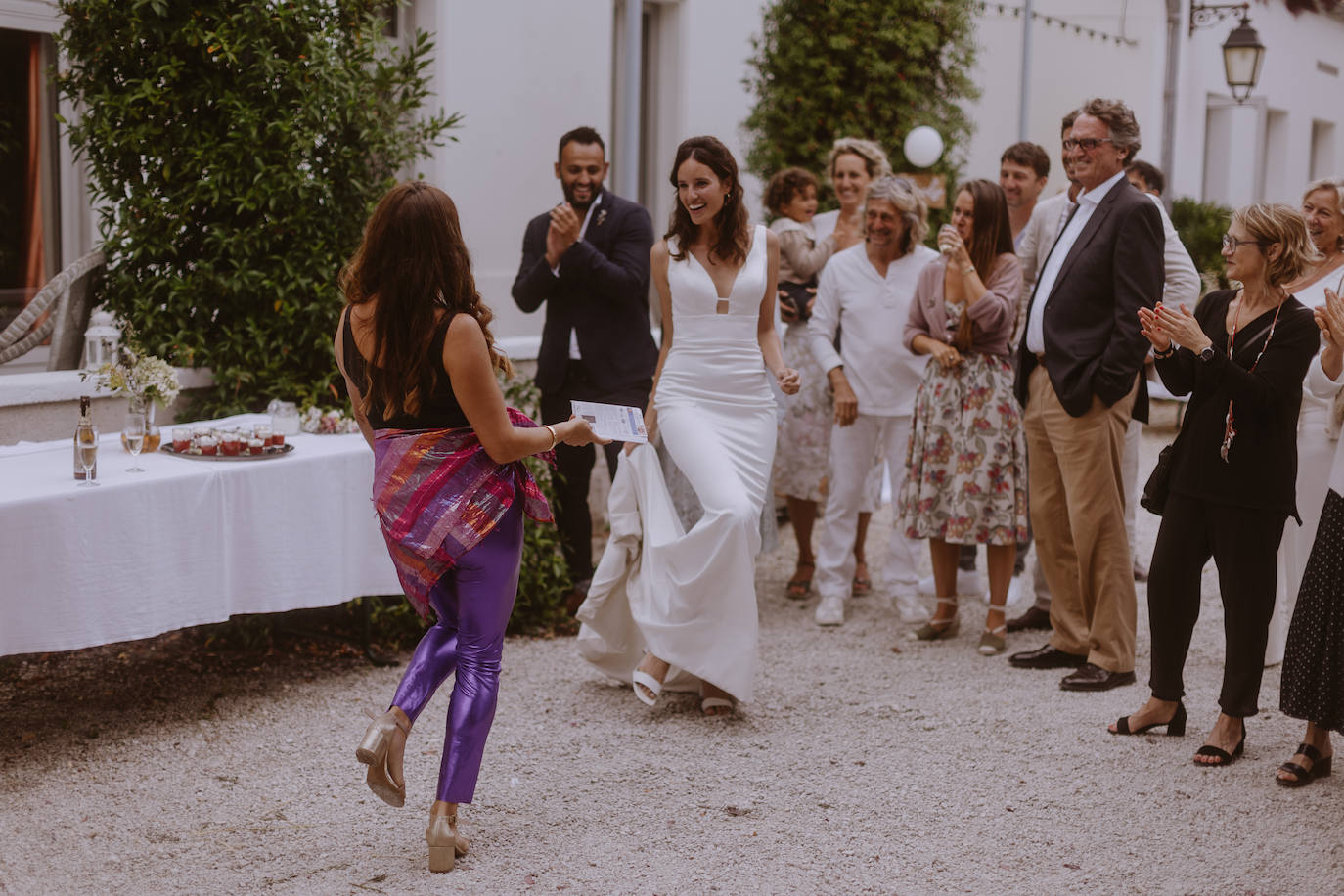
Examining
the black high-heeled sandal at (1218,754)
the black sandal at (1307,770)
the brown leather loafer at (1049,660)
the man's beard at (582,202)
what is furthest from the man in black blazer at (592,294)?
the black sandal at (1307,770)

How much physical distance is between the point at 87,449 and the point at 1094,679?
3955 millimetres

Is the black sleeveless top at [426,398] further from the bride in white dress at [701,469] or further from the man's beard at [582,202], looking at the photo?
the man's beard at [582,202]

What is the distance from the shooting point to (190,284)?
19.8 ft

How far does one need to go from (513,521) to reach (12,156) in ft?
14.6

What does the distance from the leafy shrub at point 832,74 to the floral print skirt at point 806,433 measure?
3.72m

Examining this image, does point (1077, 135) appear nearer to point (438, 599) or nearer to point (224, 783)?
point (438, 599)

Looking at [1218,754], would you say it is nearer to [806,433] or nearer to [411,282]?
[806,433]

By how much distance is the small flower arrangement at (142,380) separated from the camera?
17.3 ft

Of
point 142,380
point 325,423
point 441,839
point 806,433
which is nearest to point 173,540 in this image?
point 142,380

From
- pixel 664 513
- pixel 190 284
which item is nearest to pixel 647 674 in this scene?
pixel 664 513

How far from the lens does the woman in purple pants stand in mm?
3715

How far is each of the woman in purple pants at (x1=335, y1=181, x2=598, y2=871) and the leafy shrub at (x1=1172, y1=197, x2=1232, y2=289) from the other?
530 inches

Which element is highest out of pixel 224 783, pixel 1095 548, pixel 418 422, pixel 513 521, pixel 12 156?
pixel 12 156

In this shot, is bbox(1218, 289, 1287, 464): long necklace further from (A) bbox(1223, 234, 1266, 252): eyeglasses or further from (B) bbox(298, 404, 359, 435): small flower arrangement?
(B) bbox(298, 404, 359, 435): small flower arrangement
